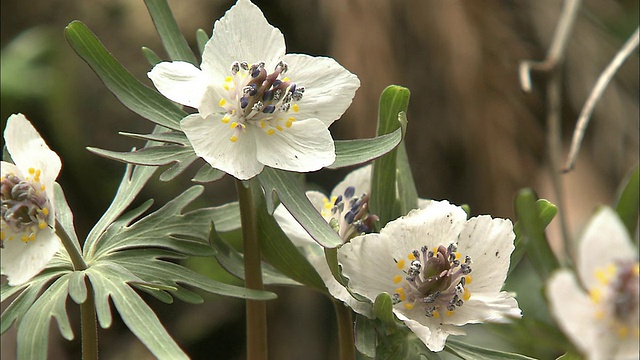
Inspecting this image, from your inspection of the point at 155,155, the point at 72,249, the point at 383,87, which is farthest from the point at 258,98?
the point at 383,87

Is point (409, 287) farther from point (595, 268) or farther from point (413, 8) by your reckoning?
point (413, 8)

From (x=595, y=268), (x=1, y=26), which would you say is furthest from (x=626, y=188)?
(x=1, y=26)

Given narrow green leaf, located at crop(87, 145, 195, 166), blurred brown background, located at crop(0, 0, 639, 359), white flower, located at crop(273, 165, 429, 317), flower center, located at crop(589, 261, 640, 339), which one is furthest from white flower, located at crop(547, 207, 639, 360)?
blurred brown background, located at crop(0, 0, 639, 359)

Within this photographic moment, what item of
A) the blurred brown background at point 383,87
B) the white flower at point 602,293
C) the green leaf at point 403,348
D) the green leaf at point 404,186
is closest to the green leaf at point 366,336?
the green leaf at point 403,348

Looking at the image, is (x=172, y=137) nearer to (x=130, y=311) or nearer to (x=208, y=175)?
(x=208, y=175)

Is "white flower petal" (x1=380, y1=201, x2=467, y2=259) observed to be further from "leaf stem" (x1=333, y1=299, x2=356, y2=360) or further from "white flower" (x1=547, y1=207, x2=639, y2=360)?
"white flower" (x1=547, y1=207, x2=639, y2=360)
